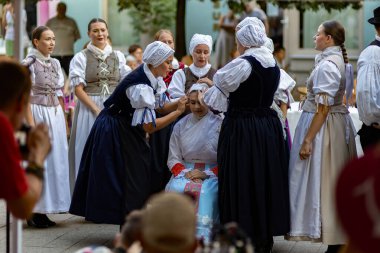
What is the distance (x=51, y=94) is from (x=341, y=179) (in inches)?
221

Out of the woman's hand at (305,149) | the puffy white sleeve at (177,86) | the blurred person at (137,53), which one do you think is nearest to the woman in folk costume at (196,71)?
the puffy white sleeve at (177,86)

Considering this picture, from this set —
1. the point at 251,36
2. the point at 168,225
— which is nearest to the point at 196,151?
the point at 251,36

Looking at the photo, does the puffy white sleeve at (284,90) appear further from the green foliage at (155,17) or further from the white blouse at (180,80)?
the green foliage at (155,17)

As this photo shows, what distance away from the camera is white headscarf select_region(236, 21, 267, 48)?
6.56 m

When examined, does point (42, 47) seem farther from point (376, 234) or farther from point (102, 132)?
point (376, 234)

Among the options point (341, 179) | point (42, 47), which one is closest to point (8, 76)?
point (341, 179)

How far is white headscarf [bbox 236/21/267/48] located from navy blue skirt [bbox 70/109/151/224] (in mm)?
1044

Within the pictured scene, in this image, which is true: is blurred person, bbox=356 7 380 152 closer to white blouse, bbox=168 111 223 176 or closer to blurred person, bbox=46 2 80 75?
white blouse, bbox=168 111 223 176

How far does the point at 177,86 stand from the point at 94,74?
3.39 ft

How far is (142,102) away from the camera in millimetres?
6707

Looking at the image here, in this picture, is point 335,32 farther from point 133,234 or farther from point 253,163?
point 133,234

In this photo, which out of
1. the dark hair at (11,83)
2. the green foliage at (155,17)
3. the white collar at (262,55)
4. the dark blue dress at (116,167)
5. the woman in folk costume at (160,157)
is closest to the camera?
the dark hair at (11,83)

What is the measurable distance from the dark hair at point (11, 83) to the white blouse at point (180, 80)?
385 centimetres

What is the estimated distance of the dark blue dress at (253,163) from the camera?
6523 mm
